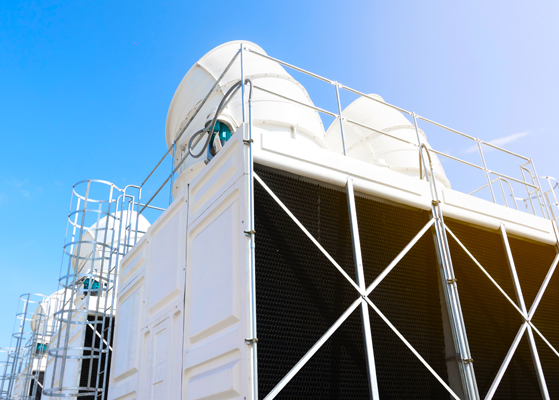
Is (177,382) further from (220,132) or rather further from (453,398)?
(220,132)

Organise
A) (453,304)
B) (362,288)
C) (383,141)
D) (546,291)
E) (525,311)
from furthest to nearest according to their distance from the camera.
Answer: (383,141) → (546,291) → (525,311) → (453,304) → (362,288)

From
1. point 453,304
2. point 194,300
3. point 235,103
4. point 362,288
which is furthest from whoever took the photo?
point 235,103

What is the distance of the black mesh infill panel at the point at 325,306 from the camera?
13.0 feet

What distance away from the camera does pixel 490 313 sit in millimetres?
5586

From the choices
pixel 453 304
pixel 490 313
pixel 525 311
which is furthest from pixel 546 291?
pixel 453 304

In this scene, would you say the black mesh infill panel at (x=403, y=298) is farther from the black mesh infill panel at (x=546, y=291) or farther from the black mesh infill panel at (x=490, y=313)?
the black mesh infill panel at (x=546, y=291)

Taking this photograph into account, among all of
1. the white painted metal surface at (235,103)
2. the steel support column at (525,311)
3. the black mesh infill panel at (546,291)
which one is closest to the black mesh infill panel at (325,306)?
the steel support column at (525,311)

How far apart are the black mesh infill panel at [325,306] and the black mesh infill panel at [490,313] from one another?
550 mm

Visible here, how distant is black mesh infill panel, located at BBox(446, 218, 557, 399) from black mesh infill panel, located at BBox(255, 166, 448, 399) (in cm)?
55

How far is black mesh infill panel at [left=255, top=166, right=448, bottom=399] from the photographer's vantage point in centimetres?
396

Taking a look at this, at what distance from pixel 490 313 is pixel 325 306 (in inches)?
97.3

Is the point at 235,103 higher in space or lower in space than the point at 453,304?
higher

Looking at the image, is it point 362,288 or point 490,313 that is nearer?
point 362,288

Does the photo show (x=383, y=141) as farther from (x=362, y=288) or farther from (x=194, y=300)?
(x=194, y=300)
